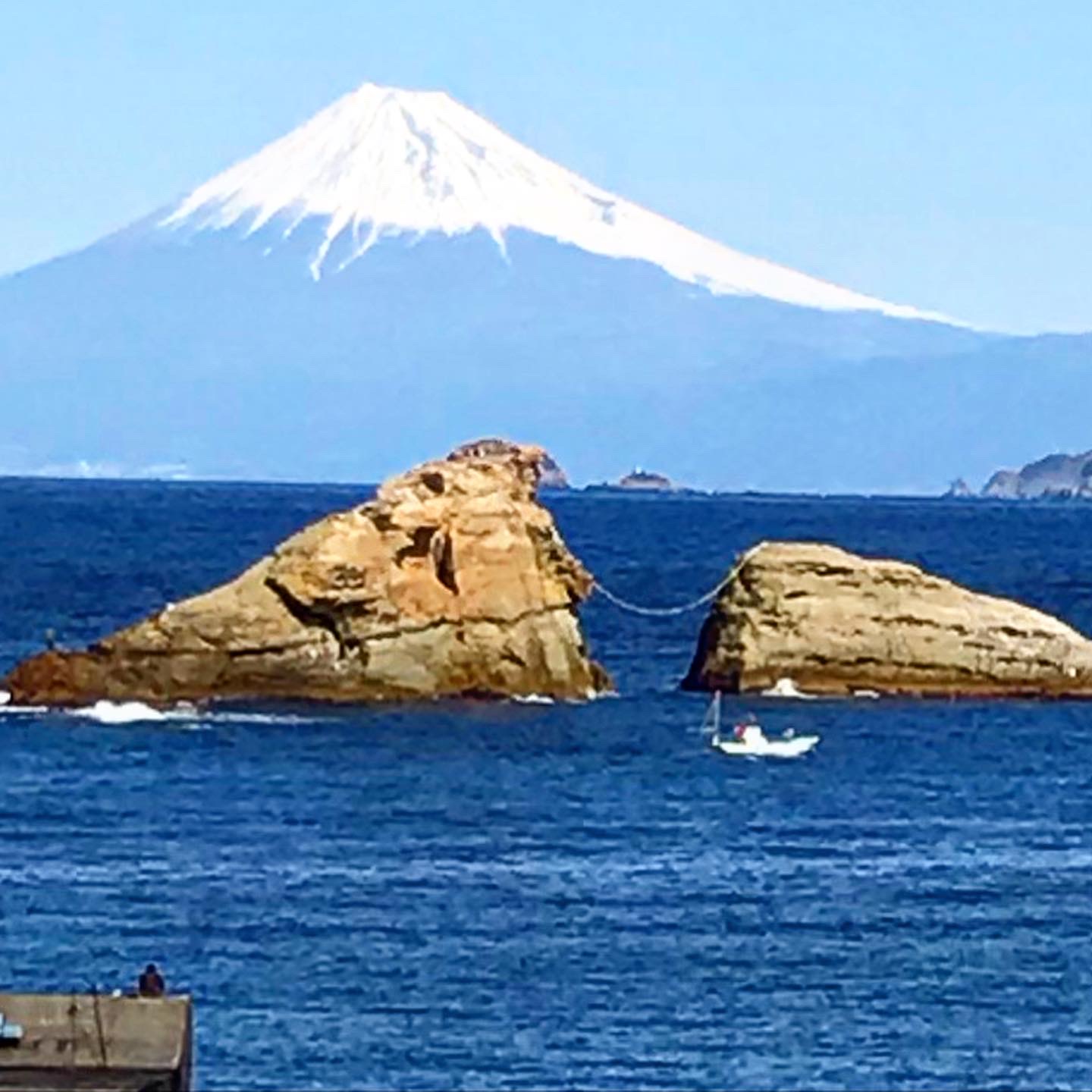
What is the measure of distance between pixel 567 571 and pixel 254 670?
6.21 meters

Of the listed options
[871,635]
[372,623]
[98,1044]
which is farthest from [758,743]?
[98,1044]

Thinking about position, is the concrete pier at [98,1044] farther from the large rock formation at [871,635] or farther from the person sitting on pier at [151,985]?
the large rock formation at [871,635]

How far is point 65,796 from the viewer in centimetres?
6419

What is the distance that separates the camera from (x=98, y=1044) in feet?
91.8

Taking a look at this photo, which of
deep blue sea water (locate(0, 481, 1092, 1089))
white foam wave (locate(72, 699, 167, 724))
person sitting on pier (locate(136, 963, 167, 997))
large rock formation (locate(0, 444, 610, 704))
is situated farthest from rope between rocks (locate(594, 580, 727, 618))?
person sitting on pier (locate(136, 963, 167, 997))

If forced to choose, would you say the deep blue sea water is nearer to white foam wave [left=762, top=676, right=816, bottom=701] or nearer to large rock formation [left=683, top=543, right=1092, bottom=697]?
white foam wave [left=762, top=676, right=816, bottom=701]

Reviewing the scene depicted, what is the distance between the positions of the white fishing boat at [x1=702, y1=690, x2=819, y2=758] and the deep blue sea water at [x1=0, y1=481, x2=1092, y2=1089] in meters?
0.43

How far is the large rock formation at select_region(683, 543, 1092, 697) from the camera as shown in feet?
270

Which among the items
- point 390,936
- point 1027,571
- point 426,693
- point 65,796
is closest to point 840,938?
point 390,936

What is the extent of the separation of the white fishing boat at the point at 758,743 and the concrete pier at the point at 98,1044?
43.1 metres

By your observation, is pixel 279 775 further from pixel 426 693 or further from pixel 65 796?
pixel 426 693

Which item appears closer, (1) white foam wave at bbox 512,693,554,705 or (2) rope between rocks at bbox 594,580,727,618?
(1) white foam wave at bbox 512,693,554,705

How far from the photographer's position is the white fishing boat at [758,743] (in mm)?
71625

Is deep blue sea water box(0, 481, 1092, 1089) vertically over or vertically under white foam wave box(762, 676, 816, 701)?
under
